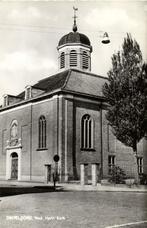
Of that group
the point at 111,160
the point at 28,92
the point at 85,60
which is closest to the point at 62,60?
the point at 85,60

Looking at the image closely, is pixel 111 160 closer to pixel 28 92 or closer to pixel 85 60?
pixel 28 92

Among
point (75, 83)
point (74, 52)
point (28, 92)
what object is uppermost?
point (74, 52)

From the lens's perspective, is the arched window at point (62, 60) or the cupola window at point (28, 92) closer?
the cupola window at point (28, 92)

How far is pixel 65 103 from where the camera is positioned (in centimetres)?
3125

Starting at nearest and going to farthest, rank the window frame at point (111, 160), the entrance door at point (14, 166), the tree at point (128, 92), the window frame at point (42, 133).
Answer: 1. the tree at point (128, 92)
2. the window frame at point (42, 133)
3. the window frame at point (111, 160)
4. the entrance door at point (14, 166)

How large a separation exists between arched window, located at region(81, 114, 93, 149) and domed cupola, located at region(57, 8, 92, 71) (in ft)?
21.4

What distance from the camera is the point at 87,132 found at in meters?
32.9

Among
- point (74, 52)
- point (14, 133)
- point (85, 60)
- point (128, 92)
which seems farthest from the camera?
point (14, 133)

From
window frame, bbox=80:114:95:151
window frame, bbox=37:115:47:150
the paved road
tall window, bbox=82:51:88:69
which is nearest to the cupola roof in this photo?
tall window, bbox=82:51:88:69

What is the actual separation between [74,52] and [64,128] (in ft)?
32.6

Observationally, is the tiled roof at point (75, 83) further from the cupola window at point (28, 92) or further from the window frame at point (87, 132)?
the window frame at point (87, 132)

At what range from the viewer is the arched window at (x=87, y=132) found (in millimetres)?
32525

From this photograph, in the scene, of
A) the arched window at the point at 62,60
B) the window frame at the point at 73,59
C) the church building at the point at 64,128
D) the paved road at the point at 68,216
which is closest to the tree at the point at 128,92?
the church building at the point at 64,128

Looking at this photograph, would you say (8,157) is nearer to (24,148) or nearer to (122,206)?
(24,148)
